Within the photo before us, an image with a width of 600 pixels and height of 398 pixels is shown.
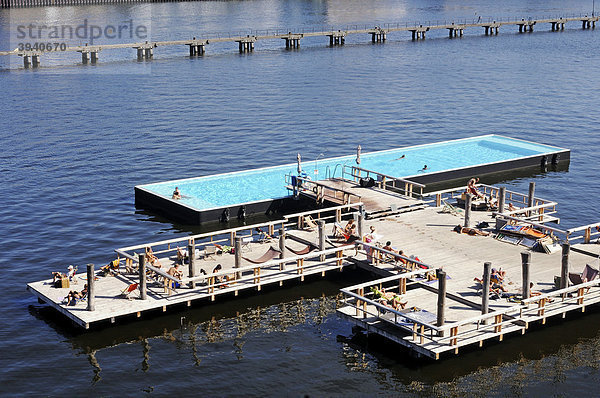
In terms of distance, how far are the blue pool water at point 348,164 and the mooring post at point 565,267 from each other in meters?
19.1

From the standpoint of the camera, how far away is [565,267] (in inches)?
1264

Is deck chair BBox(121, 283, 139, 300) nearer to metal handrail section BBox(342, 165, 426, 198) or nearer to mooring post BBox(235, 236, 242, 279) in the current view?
mooring post BBox(235, 236, 242, 279)

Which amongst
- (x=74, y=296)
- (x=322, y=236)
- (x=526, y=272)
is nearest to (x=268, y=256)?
(x=322, y=236)

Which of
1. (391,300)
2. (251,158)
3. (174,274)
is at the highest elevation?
(251,158)

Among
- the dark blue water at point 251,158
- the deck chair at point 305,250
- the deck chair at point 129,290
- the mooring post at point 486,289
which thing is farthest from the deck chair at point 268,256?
the mooring post at point 486,289

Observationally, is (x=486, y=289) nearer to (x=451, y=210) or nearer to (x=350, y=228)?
(x=350, y=228)

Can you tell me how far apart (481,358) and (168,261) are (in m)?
14.5

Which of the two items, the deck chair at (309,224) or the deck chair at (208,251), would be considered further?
the deck chair at (309,224)

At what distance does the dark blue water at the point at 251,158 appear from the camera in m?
29.9

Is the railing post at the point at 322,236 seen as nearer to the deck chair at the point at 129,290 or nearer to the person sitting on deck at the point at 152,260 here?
the person sitting on deck at the point at 152,260

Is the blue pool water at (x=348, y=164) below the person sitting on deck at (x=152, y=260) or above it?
above

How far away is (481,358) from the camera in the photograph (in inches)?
1208

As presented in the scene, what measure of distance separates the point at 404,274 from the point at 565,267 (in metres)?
6.13

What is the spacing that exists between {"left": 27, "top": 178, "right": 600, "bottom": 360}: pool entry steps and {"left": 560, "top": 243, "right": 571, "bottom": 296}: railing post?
2.3 inches
